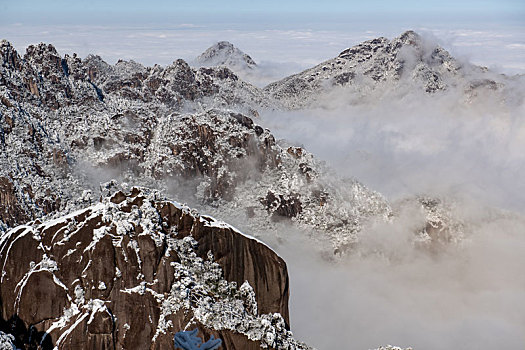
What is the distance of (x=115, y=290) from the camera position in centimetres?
5578

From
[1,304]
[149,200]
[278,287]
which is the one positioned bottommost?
[278,287]

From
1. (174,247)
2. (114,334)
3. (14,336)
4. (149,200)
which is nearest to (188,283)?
(174,247)

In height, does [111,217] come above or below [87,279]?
above

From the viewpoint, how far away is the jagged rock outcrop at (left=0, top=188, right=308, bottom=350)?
177ft

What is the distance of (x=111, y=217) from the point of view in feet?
195

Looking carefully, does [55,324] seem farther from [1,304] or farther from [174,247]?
[174,247]

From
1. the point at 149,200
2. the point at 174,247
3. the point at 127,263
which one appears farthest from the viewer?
the point at 149,200

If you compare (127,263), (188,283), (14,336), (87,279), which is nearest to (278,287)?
(188,283)

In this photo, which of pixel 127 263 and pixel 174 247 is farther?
pixel 174 247

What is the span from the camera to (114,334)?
54.3 meters

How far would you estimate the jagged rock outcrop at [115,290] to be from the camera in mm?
54009

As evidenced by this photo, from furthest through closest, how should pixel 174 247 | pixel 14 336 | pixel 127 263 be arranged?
1. pixel 174 247
2. pixel 127 263
3. pixel 14 336

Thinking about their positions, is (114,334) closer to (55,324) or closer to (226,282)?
(55,324)

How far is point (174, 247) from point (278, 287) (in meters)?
16.8
